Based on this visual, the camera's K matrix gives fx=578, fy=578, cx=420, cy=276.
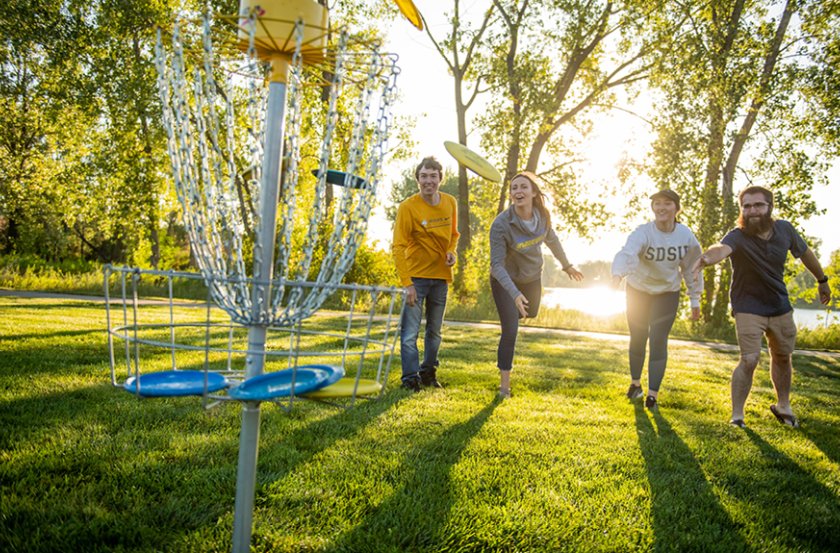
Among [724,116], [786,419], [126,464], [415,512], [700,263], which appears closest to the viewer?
[415,512]

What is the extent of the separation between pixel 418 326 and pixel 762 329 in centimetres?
305

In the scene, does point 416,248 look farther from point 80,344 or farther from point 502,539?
point 80,344

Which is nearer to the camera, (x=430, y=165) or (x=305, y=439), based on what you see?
(x=305, y=439)

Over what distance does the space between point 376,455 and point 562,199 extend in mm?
19741

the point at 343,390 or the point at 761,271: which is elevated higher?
the point at 761,271

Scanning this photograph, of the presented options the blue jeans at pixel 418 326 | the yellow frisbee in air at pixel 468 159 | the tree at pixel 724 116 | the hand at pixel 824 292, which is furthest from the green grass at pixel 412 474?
the tree at pixel 724 116

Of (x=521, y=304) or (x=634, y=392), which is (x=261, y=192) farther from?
(x=634, y=392)

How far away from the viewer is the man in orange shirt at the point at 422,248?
18.2ft

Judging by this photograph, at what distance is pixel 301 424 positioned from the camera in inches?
160

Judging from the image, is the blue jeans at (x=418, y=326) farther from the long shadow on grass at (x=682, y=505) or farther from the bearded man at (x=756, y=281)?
the bearded man at (x=756, y=281)

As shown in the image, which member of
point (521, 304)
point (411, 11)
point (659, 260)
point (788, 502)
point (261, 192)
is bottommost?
point (788, 502)

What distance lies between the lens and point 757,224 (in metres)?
4.98

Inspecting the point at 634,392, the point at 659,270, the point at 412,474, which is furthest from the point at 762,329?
the point at 412,474

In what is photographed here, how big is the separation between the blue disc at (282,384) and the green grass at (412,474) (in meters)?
1.01
